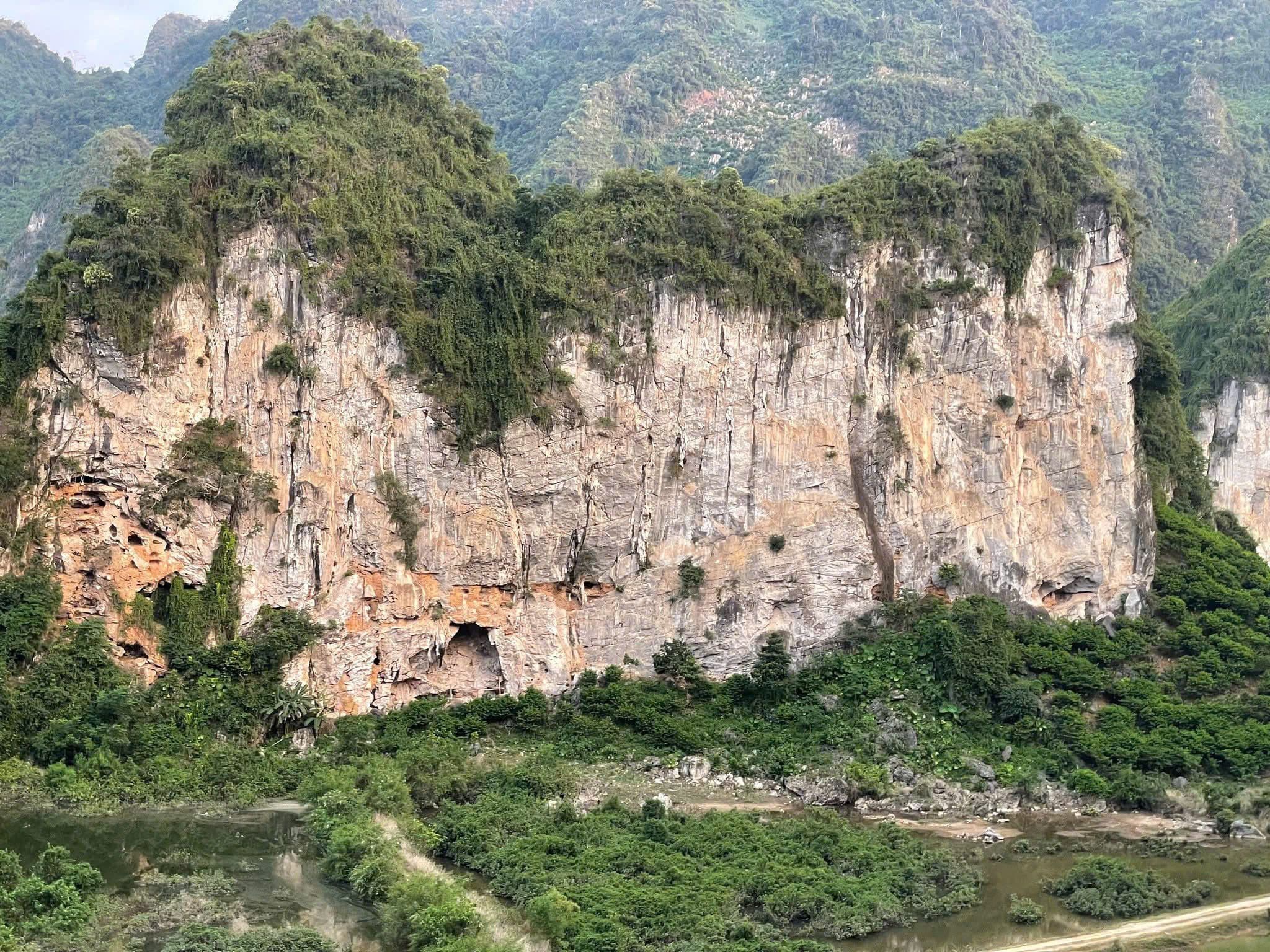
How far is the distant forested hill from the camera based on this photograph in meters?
54.5

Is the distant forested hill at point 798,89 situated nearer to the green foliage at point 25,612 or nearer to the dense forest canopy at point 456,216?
the dense forest canopy at point 456,216

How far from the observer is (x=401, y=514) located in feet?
104

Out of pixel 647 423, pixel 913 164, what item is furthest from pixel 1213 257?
pixel 647 423

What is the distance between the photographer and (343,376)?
31.7 meters

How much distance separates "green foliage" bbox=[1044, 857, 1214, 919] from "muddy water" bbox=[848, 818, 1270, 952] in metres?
0.22

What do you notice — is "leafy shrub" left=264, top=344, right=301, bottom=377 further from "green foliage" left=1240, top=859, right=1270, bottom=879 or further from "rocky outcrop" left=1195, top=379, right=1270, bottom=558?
"rocky outcrop" left=1195, top=379, right=1270, bottom=558

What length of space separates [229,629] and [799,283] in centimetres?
1463

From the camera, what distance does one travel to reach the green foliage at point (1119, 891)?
22.6 m

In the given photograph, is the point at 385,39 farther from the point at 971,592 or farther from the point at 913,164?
the point at 971,592

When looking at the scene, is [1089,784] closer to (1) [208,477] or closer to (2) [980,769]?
(2) [980,769]

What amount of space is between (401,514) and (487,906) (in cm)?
1199

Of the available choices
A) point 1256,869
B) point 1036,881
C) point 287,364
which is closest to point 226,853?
point 287,364

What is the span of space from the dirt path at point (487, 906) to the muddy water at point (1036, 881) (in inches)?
178

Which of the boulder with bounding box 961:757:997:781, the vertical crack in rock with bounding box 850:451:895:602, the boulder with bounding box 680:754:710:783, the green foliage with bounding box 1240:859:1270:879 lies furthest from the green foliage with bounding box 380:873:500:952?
the vertical crack in rock with bounding box 850:451:895:602
